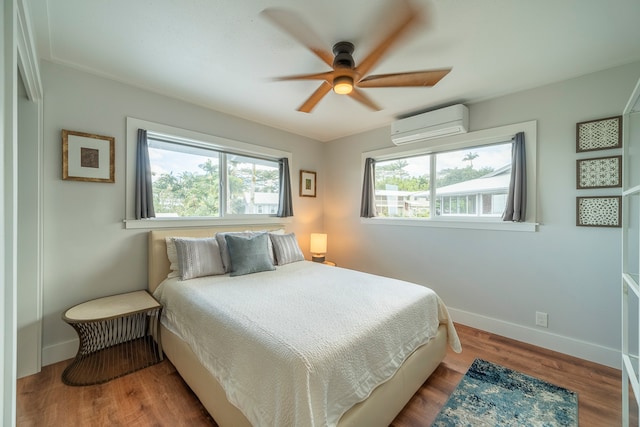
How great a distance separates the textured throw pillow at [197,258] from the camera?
7.79 feet

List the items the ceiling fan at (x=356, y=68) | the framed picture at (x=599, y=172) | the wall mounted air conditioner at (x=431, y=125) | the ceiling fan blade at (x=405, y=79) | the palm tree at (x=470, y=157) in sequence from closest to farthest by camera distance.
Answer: the ceiling fan at (x=356, y=68) → the ceiling fan blade at (x=405, y=79) → the framed picture at (x=599, y=172) → the wall mounted air conditioner at (x=431, y=125) → the palm tree at (x=470, y=157)

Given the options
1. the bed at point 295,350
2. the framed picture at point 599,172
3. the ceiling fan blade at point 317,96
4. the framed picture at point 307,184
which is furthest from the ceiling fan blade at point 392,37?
the framed picture at point 307,184

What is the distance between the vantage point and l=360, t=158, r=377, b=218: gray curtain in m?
3.70

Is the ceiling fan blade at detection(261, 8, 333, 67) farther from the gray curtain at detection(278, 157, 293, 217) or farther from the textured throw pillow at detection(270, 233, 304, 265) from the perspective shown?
the gray curtain at detection(278, 157, 293, 217)

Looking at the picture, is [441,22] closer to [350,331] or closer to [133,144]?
[350,331]

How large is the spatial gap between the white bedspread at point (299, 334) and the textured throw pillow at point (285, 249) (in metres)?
0.61

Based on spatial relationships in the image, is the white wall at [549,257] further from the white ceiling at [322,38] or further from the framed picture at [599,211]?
the white ceiling at [322,38]

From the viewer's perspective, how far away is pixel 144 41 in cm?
185

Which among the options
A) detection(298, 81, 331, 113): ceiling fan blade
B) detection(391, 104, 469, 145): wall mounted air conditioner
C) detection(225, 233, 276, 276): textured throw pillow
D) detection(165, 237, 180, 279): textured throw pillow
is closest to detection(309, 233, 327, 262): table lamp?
detection(225, 233, 276, 276): textured throw pillow

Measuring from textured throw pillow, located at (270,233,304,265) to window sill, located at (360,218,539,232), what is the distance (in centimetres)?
119

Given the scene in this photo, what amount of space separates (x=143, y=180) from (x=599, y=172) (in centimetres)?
400

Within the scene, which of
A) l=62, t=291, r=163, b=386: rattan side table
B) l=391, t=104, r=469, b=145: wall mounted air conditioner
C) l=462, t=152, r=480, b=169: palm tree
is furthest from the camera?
l=462, t=152, r=480, b=169: palm tree

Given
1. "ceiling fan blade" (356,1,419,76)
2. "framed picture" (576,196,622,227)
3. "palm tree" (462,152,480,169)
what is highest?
"ceiling fan blade" (356,1,419,76)

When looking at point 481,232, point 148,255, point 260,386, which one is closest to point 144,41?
point 148,255
